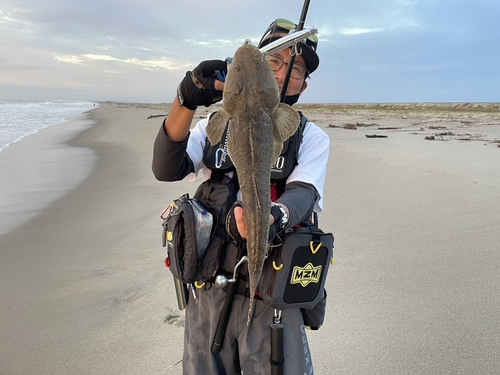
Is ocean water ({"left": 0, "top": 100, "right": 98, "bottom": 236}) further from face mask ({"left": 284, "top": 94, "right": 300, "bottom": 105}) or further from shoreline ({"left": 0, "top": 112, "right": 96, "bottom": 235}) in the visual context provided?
face mask ({"left": 284, "top": 94, "right": 300, "bottom": 105})

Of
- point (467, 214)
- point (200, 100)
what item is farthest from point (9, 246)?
point (467, 214)

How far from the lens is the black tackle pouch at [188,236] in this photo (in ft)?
7.69

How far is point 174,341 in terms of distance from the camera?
3.46 meters

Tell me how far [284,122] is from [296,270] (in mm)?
941

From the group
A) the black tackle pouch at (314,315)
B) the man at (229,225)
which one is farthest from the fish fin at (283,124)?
the black tackle pouch at (314,315)

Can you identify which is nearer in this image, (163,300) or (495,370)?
(495,370)

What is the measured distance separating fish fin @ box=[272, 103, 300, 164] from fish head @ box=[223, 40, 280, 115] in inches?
2.1

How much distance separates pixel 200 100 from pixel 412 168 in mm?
7305

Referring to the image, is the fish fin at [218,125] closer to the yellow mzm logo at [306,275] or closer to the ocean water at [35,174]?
the yellow mzm logo at [306,275]

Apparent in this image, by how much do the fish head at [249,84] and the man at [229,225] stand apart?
0.32 m

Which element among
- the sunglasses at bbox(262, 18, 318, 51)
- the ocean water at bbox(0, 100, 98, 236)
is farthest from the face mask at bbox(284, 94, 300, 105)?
the ocean water at bbox(0, 100, 98, 236)

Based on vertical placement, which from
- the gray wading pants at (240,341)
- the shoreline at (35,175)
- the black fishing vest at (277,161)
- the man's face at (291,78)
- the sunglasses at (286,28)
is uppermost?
the sunglasses at (286,28)

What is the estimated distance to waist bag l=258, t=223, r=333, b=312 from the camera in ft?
7.31

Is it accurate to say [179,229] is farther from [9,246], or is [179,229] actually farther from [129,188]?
[129,188]
